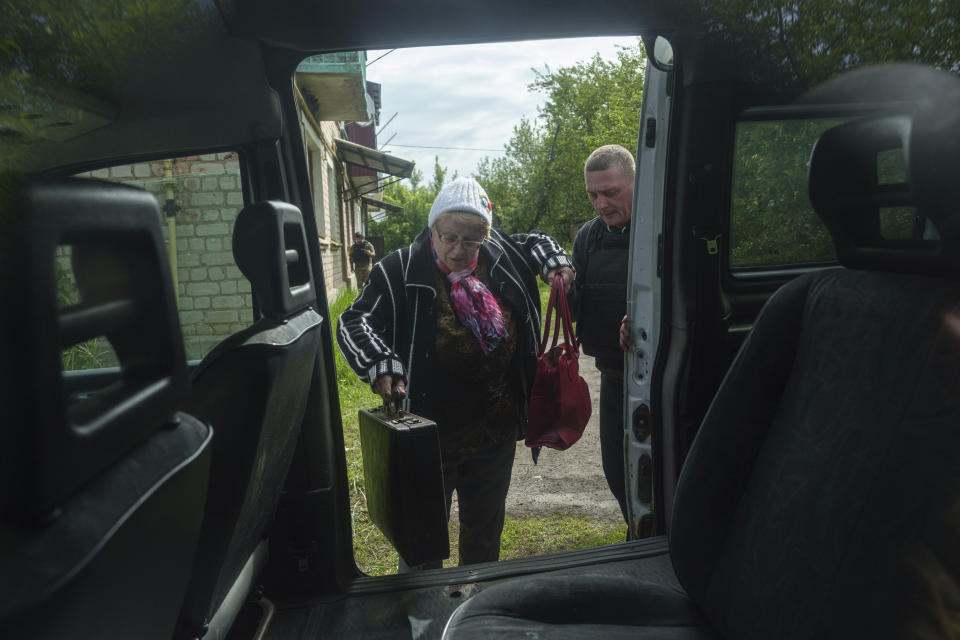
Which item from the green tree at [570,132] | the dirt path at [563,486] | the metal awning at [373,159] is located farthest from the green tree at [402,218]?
the dirt path at [563,486]

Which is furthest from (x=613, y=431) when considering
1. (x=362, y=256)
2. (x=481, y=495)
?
(x=362, y=256)

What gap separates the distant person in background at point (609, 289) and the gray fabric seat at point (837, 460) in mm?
1542

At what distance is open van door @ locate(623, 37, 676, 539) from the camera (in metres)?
2.53

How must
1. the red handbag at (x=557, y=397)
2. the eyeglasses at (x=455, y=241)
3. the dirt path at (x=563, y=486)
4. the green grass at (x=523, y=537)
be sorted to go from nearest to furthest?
the eyeglasses at (x=455, y=241)
the red handbag at (x=557, y=397)
the green grass at (x=523, y=537)
the dirt path at (x=563, y=486)

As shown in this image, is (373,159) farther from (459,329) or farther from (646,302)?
(646,302)

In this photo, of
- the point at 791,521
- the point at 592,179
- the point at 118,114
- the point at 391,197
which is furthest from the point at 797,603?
the point at 391,197

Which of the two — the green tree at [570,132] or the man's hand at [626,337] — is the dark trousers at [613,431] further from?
the green tree at [570,132]

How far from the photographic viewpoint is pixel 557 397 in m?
2.80

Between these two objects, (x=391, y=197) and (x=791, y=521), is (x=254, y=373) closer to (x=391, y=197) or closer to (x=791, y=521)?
(x=791, y=521)

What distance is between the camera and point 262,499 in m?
1.85

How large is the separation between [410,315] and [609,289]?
1054 millimetres

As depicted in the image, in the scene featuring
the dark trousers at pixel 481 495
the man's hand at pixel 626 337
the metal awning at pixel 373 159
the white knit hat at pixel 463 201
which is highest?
the metal awning at pixel 373 159

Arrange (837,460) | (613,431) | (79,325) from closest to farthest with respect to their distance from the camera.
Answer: (79,325) < (837,460) < (613,431)

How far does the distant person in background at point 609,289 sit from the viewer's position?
323 centimetres
